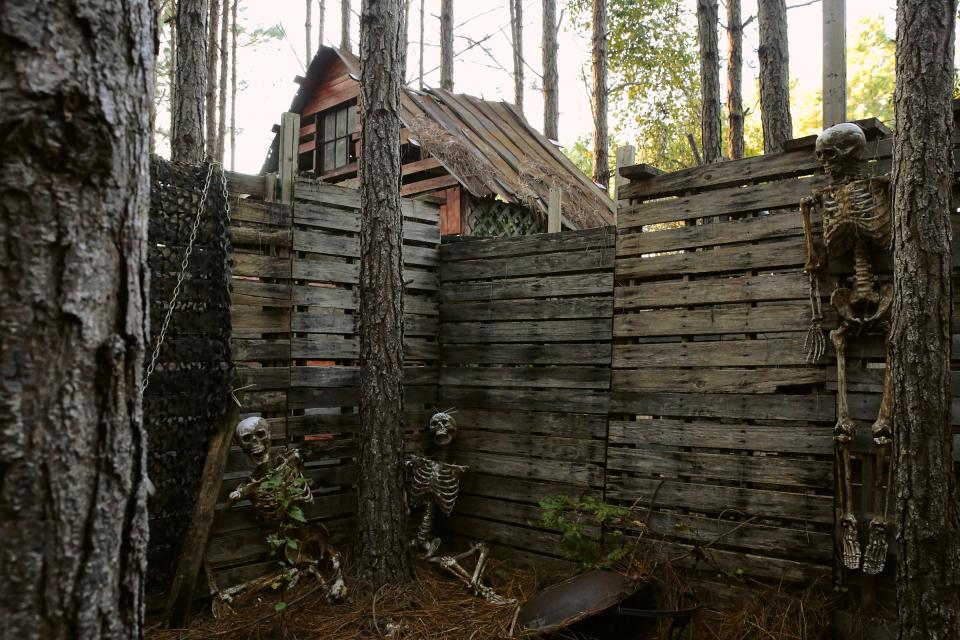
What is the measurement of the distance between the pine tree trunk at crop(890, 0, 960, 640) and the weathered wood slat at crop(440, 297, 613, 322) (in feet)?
7.69

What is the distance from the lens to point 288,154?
6.00 m

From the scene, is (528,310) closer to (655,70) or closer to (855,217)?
(855,217)

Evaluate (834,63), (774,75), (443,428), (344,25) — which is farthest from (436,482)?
(344,25)

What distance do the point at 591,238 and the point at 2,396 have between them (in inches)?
195

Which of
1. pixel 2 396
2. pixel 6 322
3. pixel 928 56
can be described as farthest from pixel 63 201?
pixel 928 56

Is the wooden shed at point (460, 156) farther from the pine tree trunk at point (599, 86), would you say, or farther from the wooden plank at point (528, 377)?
the wooden plank at point (528, 377)

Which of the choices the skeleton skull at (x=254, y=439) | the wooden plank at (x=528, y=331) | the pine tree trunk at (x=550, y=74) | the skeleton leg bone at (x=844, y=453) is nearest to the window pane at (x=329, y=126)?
the pine tree trunk at (x=550, y=74)

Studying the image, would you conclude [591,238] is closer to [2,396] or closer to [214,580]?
[214,580]

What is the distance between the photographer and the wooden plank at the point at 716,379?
4.89 metres

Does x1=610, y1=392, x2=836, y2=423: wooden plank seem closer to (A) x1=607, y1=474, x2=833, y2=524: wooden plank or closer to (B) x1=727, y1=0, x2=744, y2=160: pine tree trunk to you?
(A) x1=607, y1=474, x2=833, y2=524: wooden plank

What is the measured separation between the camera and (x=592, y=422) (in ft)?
19.1

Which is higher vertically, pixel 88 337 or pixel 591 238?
pixel 591 238

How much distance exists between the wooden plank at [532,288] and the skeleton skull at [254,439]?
214 cm

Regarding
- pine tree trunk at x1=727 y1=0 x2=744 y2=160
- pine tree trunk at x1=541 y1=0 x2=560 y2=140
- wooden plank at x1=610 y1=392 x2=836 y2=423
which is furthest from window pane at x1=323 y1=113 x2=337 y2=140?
wooden plank at x1=610 y1=392 x2=836 y2=423
